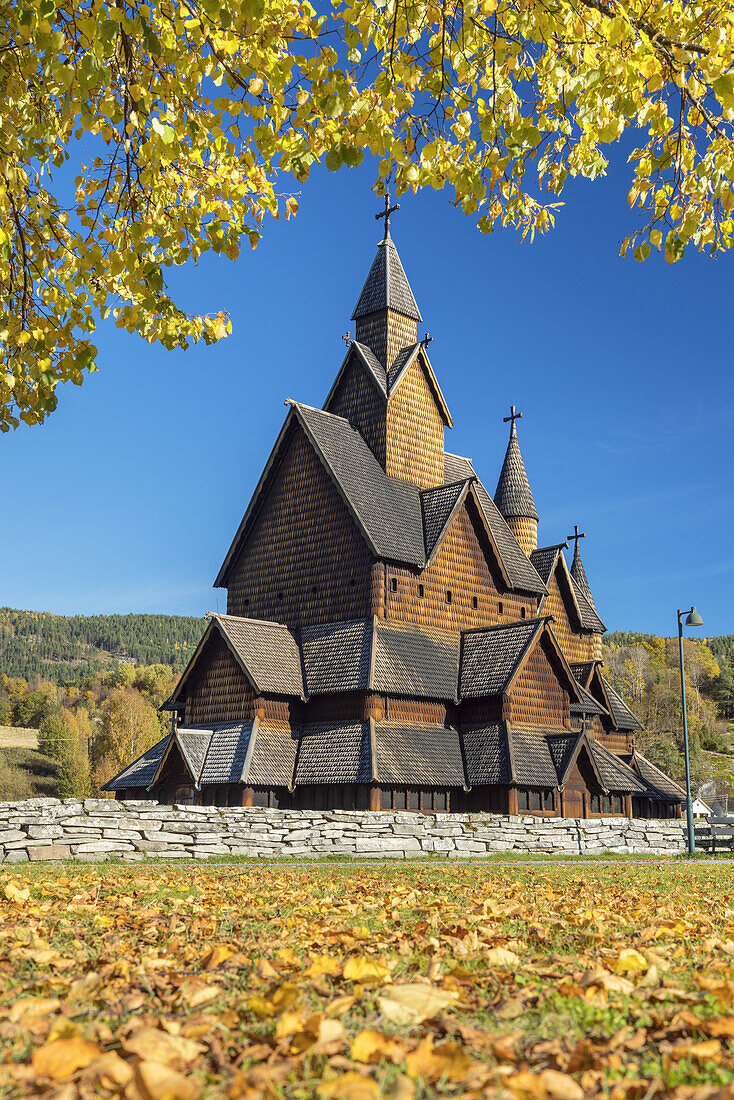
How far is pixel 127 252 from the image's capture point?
10.1 metres

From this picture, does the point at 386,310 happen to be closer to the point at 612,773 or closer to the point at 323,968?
the point at 612,773

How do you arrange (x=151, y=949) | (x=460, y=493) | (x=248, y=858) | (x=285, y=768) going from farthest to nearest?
(x=460, y=493) → (x=285, y=768) → (x=248, y=858) → (x=151, y=949)

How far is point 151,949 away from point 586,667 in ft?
131

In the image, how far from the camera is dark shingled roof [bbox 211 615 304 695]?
102ft

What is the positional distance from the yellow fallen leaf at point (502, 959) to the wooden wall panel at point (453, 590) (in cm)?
2609

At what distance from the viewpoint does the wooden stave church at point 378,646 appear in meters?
30.2

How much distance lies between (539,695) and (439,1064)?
31.0m

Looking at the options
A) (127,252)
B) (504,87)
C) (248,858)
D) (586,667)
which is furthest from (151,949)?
(586,667)

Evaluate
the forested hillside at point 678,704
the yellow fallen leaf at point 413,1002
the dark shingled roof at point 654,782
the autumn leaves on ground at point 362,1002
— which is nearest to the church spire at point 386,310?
the dark shingled roof at point 654,782

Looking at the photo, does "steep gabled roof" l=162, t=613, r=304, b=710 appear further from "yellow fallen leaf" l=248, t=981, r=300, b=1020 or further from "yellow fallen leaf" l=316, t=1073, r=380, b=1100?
"yellow fallen leaf" l=316, t=1073, r=380, b=1100

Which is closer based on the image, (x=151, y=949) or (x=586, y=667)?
(x=151, y=949)

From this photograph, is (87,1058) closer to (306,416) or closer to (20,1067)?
(20,1067)

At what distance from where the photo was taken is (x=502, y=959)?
203 inches

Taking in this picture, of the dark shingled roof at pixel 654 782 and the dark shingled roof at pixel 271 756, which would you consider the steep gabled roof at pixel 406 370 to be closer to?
the dark shingled roof at pixel 271 756
